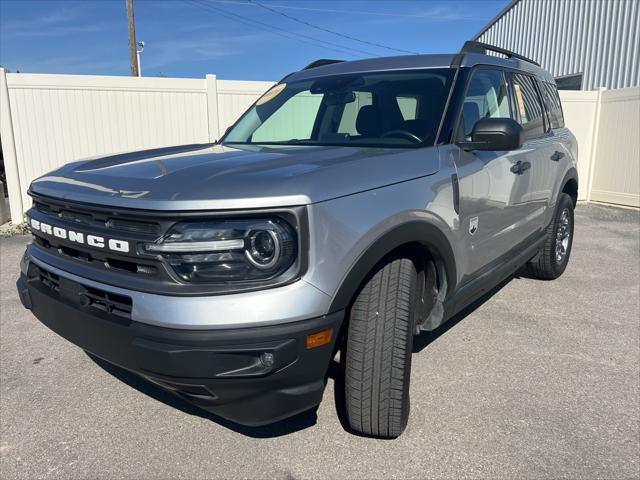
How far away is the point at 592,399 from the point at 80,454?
276cm

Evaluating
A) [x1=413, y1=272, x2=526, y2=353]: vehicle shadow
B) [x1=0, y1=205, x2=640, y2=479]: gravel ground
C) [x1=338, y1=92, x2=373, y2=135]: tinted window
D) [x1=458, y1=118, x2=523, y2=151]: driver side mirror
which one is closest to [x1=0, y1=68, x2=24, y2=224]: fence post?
[x1=0, y1=205, x2=640, y2=479]: gravel ground

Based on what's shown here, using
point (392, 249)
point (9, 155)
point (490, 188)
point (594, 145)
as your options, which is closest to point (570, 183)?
point (490, 188)

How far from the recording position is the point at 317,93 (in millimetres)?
3754

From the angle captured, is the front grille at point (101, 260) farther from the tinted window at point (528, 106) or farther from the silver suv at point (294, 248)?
the tinted window at point (528, 106)

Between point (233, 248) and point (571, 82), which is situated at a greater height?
point (571, 82)

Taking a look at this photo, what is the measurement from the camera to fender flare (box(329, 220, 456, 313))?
6.84 ft

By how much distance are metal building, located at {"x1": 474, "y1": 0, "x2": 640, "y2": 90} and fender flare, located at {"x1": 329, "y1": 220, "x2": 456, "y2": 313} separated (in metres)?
12.0

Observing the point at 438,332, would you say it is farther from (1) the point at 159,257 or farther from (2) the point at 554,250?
(1) the point at 159,257

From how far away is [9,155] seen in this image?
26.8ft

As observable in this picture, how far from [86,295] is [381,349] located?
1.29 metres

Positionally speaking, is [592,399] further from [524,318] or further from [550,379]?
[524,318]

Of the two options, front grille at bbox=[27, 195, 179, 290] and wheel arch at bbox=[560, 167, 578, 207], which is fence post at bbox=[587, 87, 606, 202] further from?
front grille at bbox=[27, 195, 179, 290]

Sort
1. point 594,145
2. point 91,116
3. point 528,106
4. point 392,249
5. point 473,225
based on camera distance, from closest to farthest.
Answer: point 392,249, point 473,225, point 528,106, point 91,116, point 594,145

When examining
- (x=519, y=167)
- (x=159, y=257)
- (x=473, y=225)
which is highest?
(x=519, y=167)
